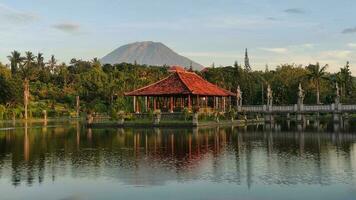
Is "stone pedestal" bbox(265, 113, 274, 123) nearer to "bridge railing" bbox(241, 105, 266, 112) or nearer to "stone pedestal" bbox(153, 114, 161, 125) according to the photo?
"bridge railing" bbox(241, 105, 266, 112)

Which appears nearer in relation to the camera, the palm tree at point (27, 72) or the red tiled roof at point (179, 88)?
the red tiled roof at point (179, 88)

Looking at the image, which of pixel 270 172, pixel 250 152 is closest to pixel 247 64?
pixel 250 152

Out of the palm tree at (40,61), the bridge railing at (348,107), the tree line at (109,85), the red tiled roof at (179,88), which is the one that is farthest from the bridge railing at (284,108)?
the palm tree at (40,61)

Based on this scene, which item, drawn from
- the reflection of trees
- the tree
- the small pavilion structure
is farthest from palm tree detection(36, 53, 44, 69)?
the reflection of trees

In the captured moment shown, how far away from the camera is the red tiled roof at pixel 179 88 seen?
6562cm

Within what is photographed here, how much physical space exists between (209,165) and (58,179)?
24.8 feet

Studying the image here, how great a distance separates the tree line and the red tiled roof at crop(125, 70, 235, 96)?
14667mm

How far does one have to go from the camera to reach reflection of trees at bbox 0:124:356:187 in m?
23.1

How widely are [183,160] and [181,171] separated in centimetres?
417

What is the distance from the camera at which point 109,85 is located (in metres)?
99.7

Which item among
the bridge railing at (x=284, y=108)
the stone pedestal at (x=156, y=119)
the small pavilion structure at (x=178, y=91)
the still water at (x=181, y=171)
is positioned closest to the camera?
the still water at (x=181, y=171)

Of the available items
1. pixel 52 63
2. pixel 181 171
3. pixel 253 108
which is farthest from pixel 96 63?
pixel 181 171

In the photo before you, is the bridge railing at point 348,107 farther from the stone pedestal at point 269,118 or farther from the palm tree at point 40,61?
the palm tree at point 40,61

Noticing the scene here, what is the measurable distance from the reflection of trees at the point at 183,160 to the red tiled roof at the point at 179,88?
24.2 meters
